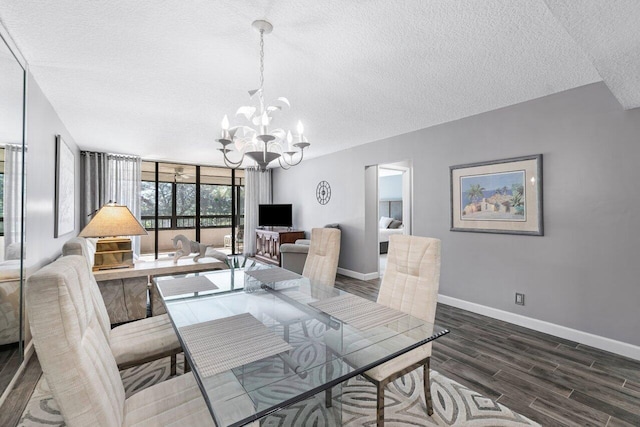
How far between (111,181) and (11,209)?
4310 millimetres

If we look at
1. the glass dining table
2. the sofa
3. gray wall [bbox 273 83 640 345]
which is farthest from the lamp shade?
gray wall [bbox 273 83 640 345]

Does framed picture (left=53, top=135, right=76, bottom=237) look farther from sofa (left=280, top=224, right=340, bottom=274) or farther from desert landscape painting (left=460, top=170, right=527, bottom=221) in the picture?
desert landscape painting (left=460, top=170, right=527, bottom=221)

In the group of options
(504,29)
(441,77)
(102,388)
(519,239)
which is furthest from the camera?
(519,239)

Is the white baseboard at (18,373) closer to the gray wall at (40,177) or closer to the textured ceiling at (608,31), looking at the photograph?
the gray wall at (40,177)

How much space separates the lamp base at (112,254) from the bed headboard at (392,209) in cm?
718

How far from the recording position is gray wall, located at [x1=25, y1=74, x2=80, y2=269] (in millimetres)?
2314

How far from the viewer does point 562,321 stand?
2.81m

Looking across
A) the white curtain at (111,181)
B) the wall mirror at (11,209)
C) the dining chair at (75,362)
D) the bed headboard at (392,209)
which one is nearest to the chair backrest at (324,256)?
the dining chair at (75,362)

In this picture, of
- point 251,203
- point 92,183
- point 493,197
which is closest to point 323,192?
point 251,203

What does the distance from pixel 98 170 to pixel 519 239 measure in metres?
6.91

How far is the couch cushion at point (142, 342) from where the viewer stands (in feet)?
5.43

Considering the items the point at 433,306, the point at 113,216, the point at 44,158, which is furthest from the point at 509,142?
the point at 44,158

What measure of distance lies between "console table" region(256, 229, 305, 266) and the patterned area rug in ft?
13.6

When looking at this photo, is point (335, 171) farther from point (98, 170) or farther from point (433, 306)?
point (98, 170)
